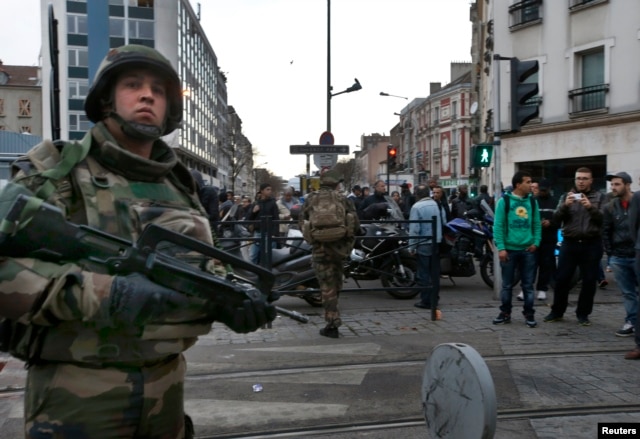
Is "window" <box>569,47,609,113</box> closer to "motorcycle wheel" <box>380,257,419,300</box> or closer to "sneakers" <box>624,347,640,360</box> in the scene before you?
"motorcycle wheel" <box>380,257,419,300</box>

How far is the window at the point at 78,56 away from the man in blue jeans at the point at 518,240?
52507mm

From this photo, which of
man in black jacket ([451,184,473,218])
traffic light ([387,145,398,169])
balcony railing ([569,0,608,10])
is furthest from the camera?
traffic light ([387,145,398,169])

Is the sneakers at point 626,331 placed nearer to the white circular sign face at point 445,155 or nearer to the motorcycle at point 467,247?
the motorcycle at point 467,247

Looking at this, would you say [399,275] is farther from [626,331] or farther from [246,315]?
[246,315]

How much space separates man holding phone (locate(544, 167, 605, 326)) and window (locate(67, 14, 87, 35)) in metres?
53.6

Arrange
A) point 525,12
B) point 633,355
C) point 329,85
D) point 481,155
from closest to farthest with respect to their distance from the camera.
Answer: point 633,355 < point 481,155 < point 329,85 < point 525,12

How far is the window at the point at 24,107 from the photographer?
6362 centimetres

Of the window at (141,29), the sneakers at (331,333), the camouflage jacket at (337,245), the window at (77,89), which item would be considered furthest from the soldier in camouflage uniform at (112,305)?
the window at (141,29)

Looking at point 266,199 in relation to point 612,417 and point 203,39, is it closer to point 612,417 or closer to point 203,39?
point 612,417

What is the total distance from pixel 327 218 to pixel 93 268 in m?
5.00

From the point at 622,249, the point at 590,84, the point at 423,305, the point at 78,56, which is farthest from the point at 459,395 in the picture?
the point at 78,56

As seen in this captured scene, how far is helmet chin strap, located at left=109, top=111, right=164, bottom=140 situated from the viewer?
2.05 metres

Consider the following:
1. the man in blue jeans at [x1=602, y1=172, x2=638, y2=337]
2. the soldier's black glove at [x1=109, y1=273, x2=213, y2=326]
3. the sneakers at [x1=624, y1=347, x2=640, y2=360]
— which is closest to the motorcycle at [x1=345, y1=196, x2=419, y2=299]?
the man in blue jeans at [x1=602, y1=172, x2=638, y2=337]

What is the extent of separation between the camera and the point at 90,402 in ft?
5.95
